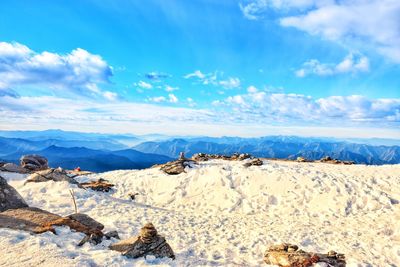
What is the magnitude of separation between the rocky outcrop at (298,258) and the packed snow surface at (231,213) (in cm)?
106

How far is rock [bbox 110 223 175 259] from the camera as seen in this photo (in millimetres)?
12430

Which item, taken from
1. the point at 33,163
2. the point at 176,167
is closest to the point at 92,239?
the point at 176,167

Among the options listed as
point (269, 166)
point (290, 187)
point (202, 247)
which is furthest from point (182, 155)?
point (202, 247)

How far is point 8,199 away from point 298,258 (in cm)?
1497

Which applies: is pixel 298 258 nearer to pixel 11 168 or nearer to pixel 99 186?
pixel 99 186

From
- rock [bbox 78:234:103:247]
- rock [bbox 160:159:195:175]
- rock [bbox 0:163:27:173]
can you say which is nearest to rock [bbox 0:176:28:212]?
rock [bbox 78:234:103:247]

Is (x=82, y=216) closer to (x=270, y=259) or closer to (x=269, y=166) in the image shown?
(x=270, y=259)

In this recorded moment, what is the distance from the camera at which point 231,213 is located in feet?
77.5

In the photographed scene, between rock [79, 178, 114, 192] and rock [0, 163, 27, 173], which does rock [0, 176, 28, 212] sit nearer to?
rock [79, 178, 114, 192]

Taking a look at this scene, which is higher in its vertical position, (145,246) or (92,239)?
(145,246)

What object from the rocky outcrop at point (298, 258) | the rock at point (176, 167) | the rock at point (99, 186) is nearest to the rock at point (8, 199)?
the rock at point (99, 186)

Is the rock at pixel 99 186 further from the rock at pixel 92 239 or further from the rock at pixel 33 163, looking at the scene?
the rock at pixel 92 239

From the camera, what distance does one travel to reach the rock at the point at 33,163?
35.6m

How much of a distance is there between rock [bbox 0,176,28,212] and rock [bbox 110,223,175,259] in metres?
7.60
